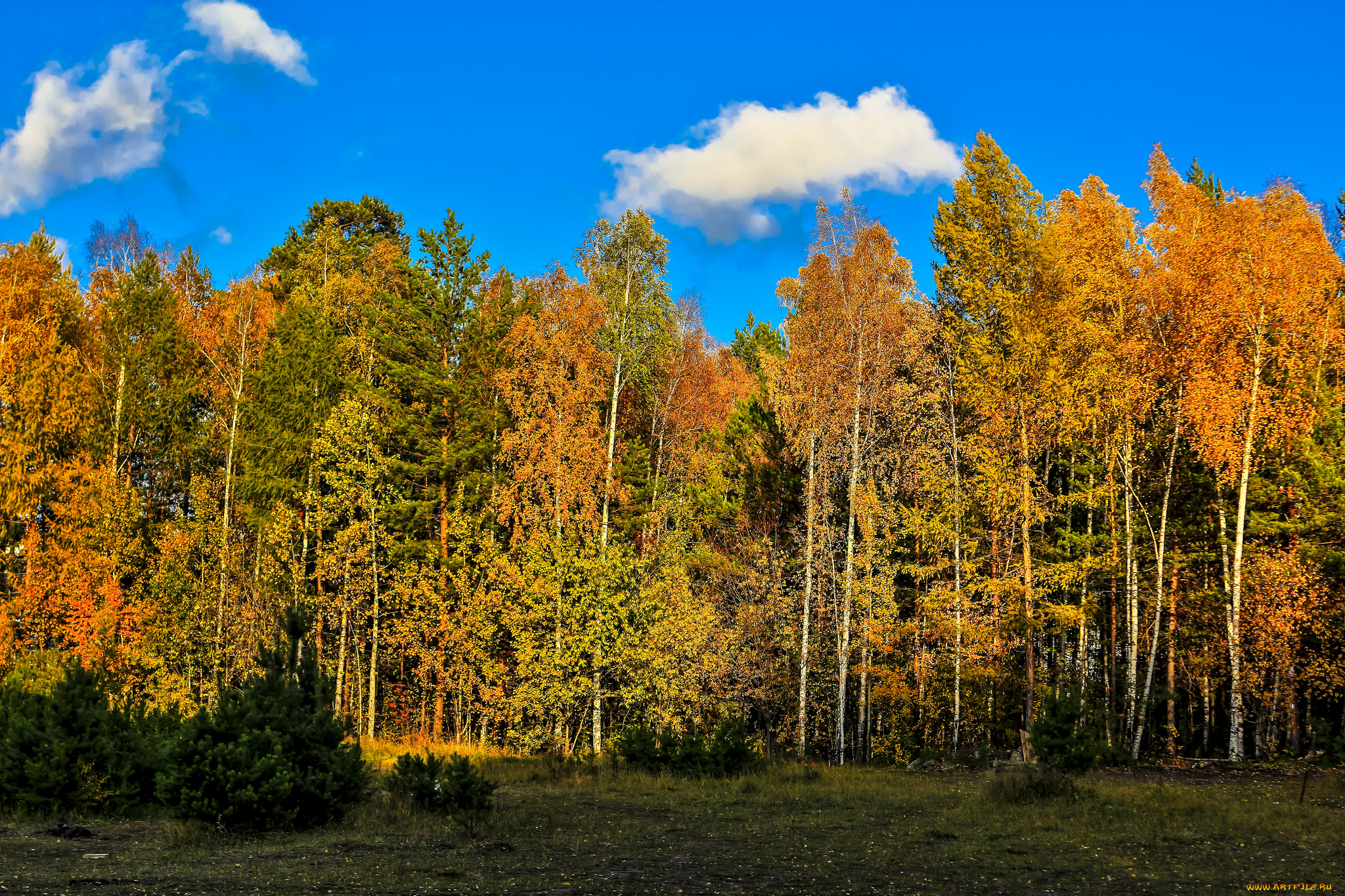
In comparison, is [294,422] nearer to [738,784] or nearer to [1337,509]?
[738,784]

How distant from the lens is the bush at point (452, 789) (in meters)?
13.0

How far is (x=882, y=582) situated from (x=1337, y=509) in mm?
10776

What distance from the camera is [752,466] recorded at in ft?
99.3

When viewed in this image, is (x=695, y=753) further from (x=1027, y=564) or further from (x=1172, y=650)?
(x=1172, y=650)

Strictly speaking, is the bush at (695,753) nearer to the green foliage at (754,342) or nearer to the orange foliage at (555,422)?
the orange foliage at (555,422)

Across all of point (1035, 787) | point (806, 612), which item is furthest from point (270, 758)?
point (806, 612)

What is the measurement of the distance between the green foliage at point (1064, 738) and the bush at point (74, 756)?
51.7ft

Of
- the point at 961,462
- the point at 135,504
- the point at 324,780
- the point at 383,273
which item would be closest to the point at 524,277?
the point at 383,273

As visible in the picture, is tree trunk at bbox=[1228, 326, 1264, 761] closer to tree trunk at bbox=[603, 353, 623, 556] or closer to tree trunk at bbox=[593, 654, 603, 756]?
tree trunk at bbox=[593, 654, 603, 756]

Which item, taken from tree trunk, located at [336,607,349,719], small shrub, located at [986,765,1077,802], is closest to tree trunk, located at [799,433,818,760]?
small shrub, located at [986,765,1077,802]

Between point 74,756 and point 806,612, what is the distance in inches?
652

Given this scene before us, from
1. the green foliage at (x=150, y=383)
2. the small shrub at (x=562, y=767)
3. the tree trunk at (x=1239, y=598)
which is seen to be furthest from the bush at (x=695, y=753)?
the green foliage at (x=150, y=383)

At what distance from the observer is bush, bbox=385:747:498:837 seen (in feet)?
42.8

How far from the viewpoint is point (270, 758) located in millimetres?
12289
